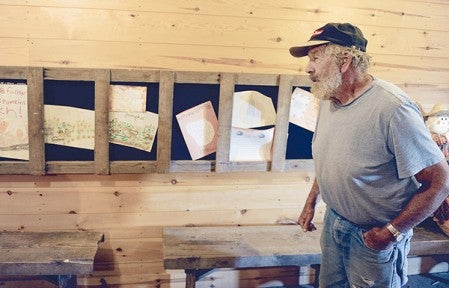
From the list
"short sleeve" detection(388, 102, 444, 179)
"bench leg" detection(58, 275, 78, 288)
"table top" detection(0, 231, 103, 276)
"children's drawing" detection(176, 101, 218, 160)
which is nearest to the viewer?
"short sleeve" detection(388, 102, 444, 179)

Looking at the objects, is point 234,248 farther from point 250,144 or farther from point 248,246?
point 250,144

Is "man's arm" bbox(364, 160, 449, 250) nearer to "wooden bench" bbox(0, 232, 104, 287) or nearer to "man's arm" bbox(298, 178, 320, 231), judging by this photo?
"man's arm" bbox(298, 178, 320, 231)

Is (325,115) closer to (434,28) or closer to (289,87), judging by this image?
(289,87)

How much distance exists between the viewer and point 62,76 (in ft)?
7.61

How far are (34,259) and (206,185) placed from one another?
1.11m

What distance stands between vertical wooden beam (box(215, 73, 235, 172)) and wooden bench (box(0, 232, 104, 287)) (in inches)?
35.2

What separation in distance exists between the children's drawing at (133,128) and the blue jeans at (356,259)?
1.16 meters

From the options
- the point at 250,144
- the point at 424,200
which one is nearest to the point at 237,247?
the point at 250,144

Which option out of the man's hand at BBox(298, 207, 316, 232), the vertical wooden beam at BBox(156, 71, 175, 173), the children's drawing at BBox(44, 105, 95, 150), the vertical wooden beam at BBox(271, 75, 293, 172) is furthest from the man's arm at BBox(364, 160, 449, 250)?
the children's drawing at BBox(44, 105, 95, 150)

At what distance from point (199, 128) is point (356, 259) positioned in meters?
1.23

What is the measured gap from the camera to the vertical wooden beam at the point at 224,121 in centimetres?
249

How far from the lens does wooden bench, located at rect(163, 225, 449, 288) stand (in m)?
2.40

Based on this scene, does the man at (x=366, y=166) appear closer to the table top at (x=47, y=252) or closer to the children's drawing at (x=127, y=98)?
the children's drawing at (x=127, y=98)

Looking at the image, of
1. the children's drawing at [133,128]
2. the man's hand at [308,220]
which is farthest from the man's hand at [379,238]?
the children's drawing at [133,128]
